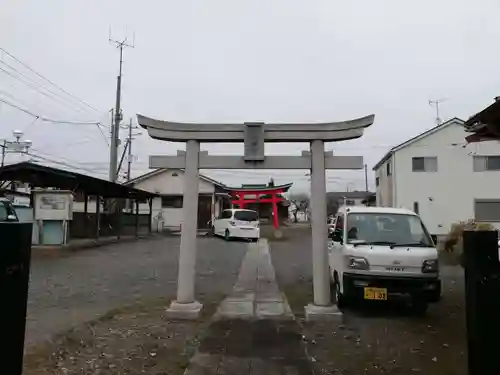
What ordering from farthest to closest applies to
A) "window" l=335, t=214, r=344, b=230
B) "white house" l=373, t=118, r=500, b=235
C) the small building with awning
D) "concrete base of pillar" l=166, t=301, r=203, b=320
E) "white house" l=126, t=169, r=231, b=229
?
"white house" l=126, t=169, r=231, b=229 < "white house" l=373, t=118, r=500, b=235 < the small building with awning < "window" l=335, t=214, r=344, b=230 < "concrete base of pillar" l=166, t=301, r=203, b=320

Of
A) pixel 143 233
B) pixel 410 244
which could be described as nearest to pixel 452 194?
pixel 143 233

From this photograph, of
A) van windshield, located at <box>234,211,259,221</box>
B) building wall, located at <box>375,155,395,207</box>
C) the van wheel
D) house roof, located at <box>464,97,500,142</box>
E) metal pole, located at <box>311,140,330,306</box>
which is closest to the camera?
house roof, located at <box>464,97,500,142</box>

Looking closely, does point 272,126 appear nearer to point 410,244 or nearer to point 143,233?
point 410,244

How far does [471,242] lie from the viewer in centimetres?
271

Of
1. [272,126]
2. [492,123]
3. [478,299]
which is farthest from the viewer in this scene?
[272,126]

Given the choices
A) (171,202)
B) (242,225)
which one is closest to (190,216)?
(242,225)

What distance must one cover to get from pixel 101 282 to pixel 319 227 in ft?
19.5

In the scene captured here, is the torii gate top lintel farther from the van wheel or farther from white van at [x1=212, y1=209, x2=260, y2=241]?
white van at [x1=212, y1=209, x2=260, y2=241]

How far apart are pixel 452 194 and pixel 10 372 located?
2763cm

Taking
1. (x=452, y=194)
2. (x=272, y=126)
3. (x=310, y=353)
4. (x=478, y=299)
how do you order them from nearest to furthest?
1. (x=478, y=299)
2. (x=310, y=353)
3. (x=272, y=126)
4. (x=452, y=194)

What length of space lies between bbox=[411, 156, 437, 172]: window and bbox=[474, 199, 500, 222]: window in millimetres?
3063

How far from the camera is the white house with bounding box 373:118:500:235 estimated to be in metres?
26.3

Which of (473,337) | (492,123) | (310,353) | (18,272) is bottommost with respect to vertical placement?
(310,353)

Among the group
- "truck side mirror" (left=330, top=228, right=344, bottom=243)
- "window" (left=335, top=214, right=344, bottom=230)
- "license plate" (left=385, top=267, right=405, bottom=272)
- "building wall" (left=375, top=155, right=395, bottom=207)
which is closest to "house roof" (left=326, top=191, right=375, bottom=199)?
"building wall" (left=375, top=155, right=395, bottom=207)
